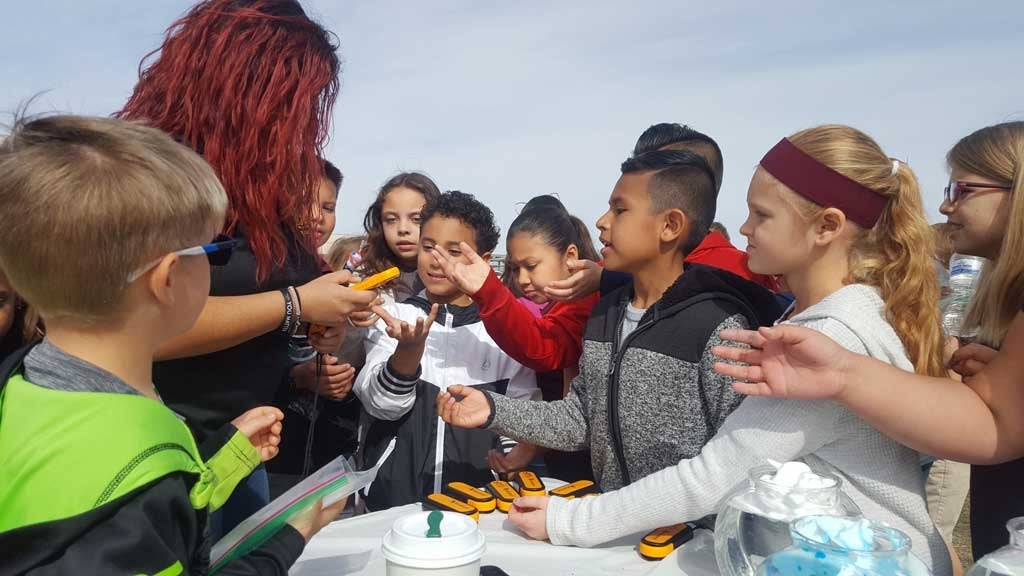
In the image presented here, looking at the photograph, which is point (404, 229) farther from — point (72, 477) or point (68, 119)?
point (72, 477)

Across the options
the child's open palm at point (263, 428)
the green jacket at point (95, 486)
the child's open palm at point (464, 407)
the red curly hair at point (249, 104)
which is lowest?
the child's open palm at point (464, 407)

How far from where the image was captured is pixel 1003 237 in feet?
5.98

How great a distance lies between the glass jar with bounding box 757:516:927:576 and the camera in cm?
100

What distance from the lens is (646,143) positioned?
12.6 feet

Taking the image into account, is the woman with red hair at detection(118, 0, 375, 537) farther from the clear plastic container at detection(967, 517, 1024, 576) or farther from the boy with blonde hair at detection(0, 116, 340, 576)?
the clear plastic container at detection(967, 517, 1024, 576)

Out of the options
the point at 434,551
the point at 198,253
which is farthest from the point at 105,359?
the point at 434,551

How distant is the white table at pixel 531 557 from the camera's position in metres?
1.46

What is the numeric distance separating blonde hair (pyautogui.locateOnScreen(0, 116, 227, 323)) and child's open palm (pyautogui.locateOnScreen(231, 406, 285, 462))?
0.43 metres

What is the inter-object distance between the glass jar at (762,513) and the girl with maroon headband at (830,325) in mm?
146

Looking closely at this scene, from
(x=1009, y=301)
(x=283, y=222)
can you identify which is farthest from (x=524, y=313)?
(x=1009, y=301)

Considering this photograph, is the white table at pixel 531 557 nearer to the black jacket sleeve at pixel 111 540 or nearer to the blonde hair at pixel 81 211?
the black jacket sleeve at pixel 111 540

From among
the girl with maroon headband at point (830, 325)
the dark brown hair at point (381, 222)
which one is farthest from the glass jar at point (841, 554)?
the dark brown hair at point (381, 222)

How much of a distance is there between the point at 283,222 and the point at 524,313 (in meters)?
0.93

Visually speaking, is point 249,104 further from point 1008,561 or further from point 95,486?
point 1008,561
